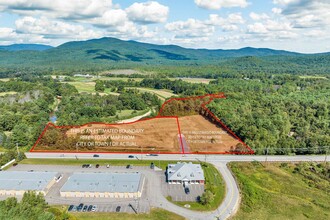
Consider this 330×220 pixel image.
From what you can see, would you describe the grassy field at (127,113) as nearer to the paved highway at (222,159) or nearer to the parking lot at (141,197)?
the paved highway at (222,159)

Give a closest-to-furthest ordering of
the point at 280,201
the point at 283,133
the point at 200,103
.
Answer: the point at 280,201 → the point at 283,133 → the point at 200,103

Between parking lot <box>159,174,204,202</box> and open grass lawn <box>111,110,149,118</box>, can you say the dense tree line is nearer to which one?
open grass lawn <box>111,110,149,118</box>

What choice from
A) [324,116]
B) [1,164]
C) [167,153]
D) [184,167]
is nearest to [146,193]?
[184,167]

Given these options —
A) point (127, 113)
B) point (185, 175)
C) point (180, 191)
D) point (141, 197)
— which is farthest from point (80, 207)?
Result: point (127, 113)

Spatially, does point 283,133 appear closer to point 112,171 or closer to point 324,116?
point 324,116

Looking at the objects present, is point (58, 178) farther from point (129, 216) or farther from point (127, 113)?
point (127, 113)

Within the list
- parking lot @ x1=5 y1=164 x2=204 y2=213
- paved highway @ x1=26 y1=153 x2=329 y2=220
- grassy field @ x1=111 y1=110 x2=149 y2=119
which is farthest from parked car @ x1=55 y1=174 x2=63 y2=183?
grassy field @ x1=111 y1=110 x2=149 y2=119

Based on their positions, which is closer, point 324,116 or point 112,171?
point 112,171
